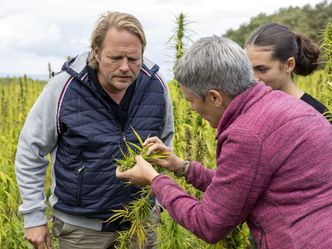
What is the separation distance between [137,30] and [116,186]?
2.82 feet

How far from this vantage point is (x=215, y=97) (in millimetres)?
2037

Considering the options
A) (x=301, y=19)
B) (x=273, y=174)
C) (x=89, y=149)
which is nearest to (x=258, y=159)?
(x=273, y=174)

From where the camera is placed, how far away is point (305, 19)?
34.1m

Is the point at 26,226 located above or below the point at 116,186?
below

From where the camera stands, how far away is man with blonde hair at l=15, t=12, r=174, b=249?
2.74 metres

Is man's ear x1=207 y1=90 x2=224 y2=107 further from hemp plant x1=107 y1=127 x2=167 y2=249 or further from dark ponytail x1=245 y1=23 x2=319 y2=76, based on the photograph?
dark ponytail x1=245 y1=23 x2=319 y2=76

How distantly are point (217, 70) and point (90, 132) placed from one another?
3.35ft

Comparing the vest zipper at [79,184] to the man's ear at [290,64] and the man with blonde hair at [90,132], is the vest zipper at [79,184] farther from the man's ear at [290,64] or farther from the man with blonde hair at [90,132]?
the man's ear at [290,64]

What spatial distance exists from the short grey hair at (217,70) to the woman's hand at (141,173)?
0.44 meters

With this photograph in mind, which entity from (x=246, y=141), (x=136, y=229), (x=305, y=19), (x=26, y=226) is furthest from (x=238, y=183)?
(x=305, y=19)

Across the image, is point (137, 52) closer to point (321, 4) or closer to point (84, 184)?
point (84, 184)

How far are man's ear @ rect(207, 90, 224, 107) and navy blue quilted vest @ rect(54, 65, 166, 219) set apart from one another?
89cm

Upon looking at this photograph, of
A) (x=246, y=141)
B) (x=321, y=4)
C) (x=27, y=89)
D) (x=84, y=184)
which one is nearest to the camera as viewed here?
(x=246, y=141)

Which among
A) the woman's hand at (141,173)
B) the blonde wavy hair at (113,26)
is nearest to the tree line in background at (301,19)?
the blonde wavy hair at (113,26)
